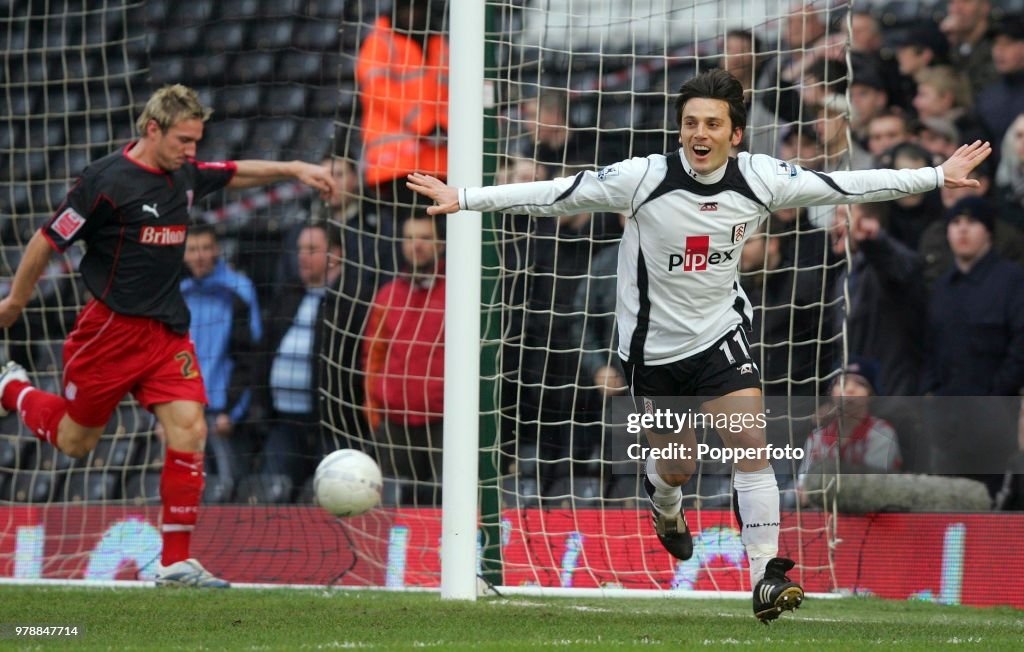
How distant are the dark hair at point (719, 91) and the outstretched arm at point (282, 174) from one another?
230 centimetres

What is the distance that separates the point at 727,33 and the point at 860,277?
199 centimetres

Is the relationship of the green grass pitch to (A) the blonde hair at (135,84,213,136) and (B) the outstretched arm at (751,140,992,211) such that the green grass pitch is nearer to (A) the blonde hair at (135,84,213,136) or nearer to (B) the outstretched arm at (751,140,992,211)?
(B) the outstretched arm at (751,140,992,211)

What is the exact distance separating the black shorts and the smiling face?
28.3 inches

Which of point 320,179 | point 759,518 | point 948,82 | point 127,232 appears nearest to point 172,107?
point 127,232

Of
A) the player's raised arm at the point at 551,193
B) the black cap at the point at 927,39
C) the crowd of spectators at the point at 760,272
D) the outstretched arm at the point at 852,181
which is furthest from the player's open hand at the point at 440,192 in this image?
the black cap at the point at 927,39

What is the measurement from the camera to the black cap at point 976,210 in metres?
8.73

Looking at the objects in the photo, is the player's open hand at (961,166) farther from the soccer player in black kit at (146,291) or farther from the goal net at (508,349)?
the soccer player in black kit at (146,291)

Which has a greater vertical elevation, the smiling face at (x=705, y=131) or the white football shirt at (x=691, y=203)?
the smiling face at (x=705, y=131)

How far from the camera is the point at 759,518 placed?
5.70 meters

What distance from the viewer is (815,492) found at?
753 centimetres

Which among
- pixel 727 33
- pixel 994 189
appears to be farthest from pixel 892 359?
pixel 727 33

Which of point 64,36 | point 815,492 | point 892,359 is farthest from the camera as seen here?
point 64,36

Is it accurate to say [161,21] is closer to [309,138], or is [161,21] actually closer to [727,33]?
[309,138]
